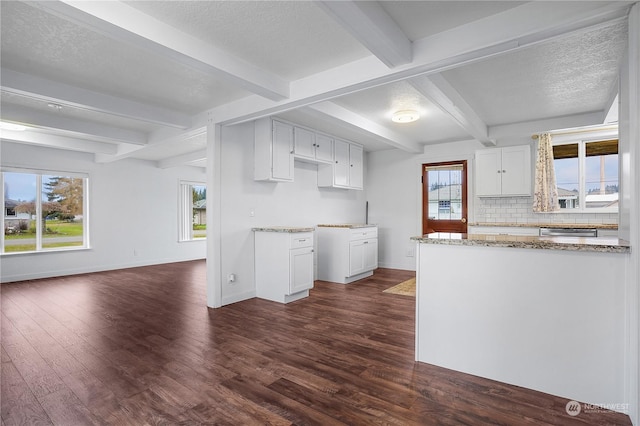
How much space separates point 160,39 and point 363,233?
432 cm

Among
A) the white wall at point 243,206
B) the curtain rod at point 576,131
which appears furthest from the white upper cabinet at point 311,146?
the curtain rod at point 576,131

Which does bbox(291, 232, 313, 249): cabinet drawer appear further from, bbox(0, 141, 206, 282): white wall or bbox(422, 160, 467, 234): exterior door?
bbox(0, 141, 206, 282): white wall

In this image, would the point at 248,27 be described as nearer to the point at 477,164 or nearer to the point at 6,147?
the point at 477,164

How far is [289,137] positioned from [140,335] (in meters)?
3.11

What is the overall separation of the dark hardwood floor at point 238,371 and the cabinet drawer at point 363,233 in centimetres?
162

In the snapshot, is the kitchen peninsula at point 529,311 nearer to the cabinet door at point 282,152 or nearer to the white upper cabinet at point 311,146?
the cabinet door at point 282,152

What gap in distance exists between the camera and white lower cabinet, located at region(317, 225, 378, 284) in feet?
18.2

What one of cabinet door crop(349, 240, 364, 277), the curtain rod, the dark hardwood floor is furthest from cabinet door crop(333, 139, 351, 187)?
the curtain rod

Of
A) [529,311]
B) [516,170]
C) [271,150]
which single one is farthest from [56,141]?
[516,170]

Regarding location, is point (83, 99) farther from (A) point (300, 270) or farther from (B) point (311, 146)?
Result: (A) point (300, 270)

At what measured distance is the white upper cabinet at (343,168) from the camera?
5.89 metres

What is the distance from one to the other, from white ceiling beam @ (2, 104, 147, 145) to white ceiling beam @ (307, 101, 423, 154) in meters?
3.40

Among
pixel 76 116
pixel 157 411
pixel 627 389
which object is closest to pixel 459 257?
pixel 627 389

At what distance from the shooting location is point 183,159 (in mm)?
7285
